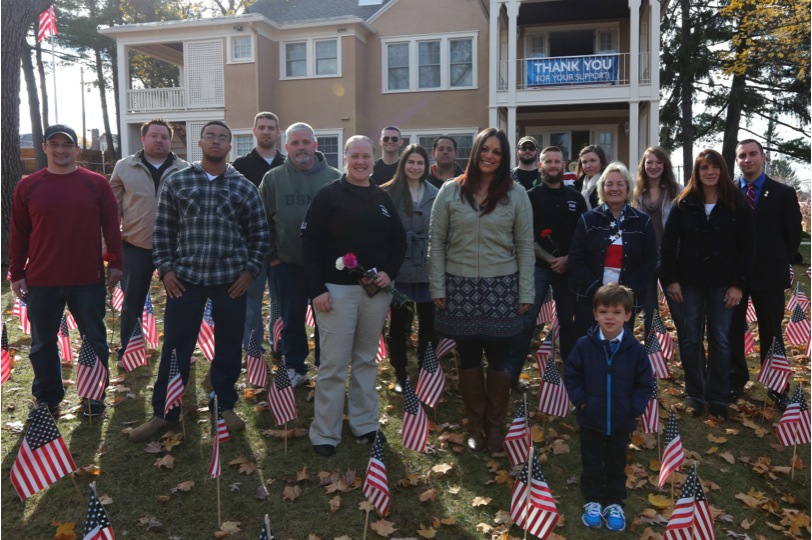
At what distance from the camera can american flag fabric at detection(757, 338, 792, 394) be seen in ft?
18.3

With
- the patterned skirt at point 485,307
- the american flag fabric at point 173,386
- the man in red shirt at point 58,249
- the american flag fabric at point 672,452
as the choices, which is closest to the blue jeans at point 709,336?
the american flag fabric at point 672,452

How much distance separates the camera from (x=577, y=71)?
64.0 feet

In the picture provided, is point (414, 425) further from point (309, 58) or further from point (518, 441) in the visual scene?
point (309, 58)

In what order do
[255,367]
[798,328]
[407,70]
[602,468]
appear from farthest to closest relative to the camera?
[407,70], [798,328], [255,367], [602,468]

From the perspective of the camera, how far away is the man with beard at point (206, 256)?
4695 mm

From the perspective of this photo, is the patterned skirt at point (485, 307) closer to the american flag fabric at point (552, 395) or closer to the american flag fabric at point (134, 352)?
the american flag fabric at point (552, 395)

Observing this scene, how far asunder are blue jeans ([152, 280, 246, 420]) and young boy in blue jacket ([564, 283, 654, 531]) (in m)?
Answer: 2.51

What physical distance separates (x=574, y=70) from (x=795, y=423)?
16.6 m

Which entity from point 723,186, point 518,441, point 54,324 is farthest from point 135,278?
point 723,186

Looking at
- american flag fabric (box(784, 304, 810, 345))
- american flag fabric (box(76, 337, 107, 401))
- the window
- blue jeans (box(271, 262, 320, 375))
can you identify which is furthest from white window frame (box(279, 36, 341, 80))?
american flag fabric (box(76, 337, 107, 401))

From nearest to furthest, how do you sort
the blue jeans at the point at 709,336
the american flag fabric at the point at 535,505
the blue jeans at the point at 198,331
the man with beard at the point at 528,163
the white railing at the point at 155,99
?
1. the american flag fabric at the point at 535,505
2. the blue jeans at the point at 198,331
3. the blue jeans at the point at 709,336
4. the man with beard at the point at 528,163
5. the white railing at the point at 155,99

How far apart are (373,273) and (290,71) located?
19.5 m

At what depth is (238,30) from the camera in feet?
70.8

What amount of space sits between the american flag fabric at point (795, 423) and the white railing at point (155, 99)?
22.3 meters
